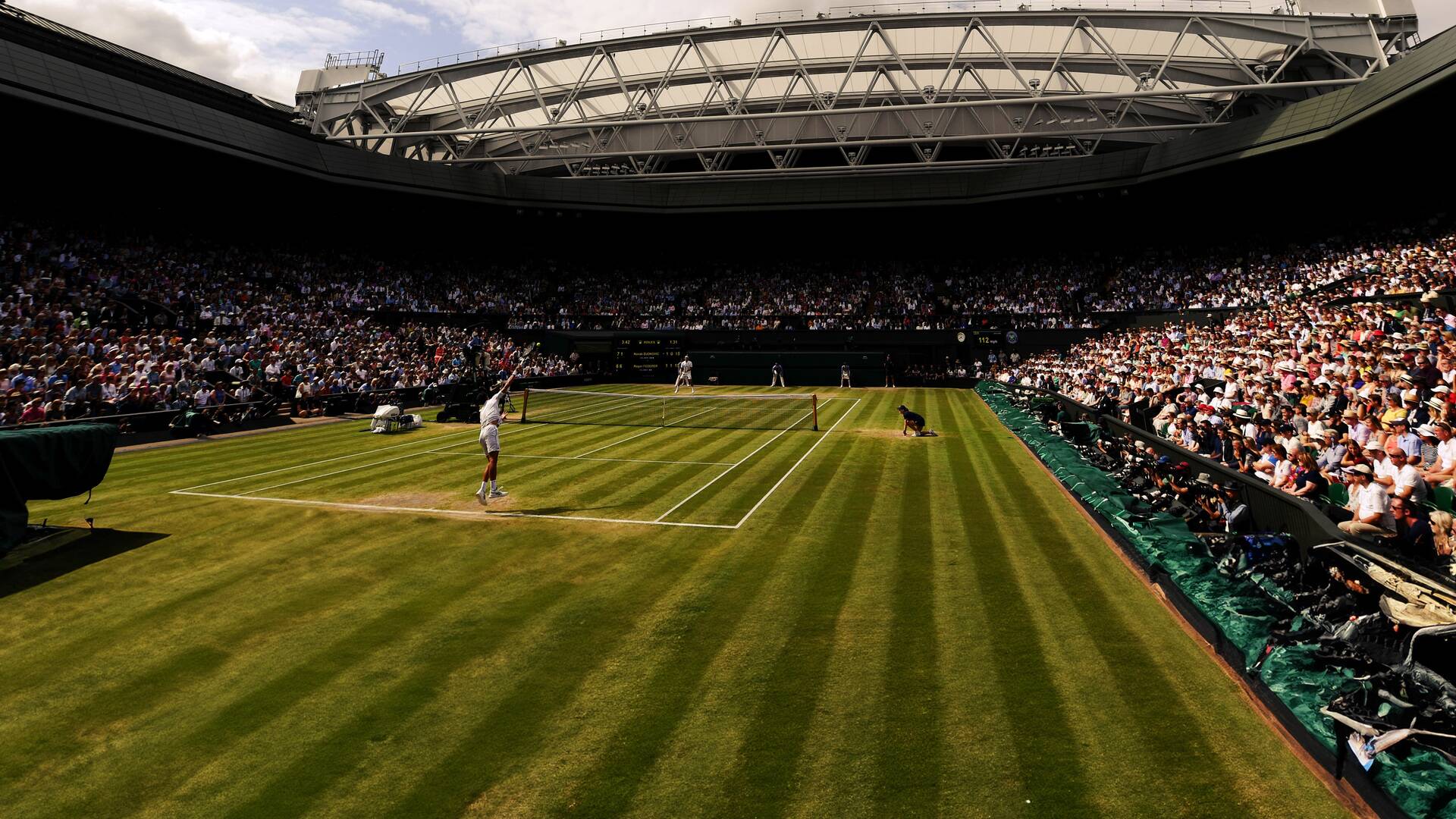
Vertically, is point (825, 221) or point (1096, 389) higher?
point (825, 221)

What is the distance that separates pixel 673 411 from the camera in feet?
110

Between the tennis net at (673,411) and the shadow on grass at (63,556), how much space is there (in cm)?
1567

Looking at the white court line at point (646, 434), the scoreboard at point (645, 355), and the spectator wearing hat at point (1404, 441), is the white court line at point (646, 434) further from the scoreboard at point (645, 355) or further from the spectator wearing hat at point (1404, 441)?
the scoreboard at point (645, 355)

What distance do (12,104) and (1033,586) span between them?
45.2 meters

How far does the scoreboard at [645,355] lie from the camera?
55.2m

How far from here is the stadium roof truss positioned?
35.2 m

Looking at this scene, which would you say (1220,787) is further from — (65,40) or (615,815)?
(65,40)

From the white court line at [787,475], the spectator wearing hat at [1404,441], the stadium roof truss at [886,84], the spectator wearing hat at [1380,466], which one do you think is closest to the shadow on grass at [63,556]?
the white court line at [787,475]

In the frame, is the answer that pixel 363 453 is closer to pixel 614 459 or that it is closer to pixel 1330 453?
pixel 614 459

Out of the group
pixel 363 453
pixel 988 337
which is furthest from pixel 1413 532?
pixel 988 337

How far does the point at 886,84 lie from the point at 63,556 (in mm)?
51759

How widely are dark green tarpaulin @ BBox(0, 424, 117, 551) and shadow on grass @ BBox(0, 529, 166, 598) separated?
0.42 meters

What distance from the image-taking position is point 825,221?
205 ft

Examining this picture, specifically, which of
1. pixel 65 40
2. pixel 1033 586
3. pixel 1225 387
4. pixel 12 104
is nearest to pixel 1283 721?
pixel 1033 586
